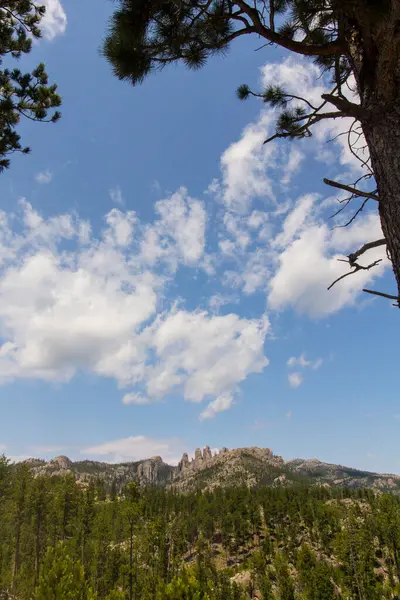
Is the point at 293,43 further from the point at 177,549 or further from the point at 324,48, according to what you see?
the point at 177,549

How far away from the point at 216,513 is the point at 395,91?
341 ft

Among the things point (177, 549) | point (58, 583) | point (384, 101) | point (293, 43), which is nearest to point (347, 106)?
point (384, 101)

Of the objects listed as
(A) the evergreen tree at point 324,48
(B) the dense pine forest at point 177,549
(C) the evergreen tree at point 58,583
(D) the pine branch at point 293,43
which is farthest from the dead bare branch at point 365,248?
(C) the evergreen tree at point 58,583

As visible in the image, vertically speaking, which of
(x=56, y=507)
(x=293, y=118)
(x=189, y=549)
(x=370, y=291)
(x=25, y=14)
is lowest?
(x=189, y=549)

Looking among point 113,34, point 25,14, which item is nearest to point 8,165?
point 25,14

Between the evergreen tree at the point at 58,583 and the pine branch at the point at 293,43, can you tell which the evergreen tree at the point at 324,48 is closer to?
the pine branch at the point at 293,43

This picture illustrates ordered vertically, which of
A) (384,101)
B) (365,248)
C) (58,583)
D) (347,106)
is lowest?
(58,583)

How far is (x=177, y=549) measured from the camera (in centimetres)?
6662

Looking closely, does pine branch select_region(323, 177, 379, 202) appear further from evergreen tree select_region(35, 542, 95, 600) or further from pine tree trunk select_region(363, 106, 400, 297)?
evergreen tree select_region(35, 542, 95, 600)

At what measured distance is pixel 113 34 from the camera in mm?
5426

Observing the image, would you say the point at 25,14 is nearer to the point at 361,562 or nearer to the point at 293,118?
the point at 293,118

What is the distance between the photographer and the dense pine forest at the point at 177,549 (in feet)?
96.2

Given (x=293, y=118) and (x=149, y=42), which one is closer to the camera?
(x=149, y=42)

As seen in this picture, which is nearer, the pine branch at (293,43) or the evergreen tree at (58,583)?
the pine branch at (293,43)
